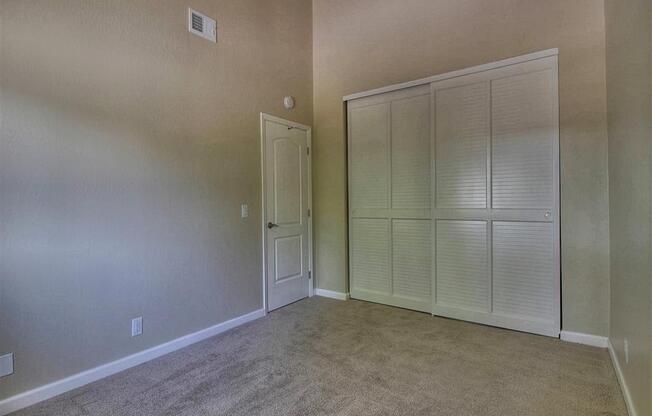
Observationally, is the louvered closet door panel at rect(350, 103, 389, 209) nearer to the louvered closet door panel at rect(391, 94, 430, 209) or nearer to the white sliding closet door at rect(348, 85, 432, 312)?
the white sliding closet door at rect(348, 85, 432, 312)

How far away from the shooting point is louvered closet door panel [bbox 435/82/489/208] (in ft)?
10.5

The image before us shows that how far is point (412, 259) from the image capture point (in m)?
3.71

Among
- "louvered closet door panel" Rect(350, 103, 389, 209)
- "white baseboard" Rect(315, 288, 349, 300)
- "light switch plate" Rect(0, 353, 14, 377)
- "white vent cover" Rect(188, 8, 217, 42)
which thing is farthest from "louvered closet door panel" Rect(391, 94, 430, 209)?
"light switch plate" Rect(0, 353, 14, 377)

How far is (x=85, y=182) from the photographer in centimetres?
226

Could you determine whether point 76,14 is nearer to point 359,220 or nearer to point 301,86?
point 301,86

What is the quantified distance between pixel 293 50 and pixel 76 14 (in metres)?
2.26

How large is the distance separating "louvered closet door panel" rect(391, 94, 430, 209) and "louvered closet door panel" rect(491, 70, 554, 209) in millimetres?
664

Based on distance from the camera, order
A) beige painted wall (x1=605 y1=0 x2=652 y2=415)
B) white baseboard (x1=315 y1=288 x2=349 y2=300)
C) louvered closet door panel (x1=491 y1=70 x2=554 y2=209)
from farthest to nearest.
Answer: white baseboard (x1=315 y1=288 x2=349 y2=300)
louvered closet door panel (x1=491 y1=70 x2=554 y2=209)
beige painted wall (x1=605 y1=0 x2=652 y2=415)

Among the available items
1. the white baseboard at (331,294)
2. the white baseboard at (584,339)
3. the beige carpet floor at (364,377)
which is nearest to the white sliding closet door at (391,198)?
the white baseboard at (331,294)

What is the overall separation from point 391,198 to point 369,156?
56 centimetres

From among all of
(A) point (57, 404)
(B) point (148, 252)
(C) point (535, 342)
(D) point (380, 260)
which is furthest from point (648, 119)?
(A) point (57, 404)

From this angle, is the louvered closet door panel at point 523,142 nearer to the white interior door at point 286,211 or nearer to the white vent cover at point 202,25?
the white interior door at point 286,211

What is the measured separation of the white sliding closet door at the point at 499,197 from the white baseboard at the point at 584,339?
7 centimetres

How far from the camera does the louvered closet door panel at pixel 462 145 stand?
320cm
